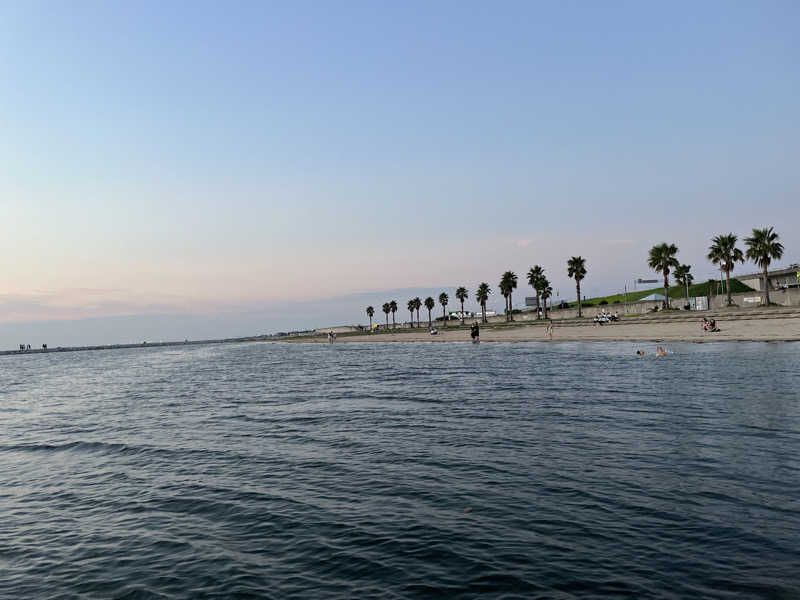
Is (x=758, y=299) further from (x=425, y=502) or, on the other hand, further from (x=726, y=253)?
(x=425, y=502)

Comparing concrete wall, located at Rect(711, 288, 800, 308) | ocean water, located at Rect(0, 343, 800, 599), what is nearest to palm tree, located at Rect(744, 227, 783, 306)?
concrete wall, located at Rect(711, 288, 800, 308)

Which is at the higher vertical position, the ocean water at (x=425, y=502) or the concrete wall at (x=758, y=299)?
the concrete wall at (x=758, y=299)

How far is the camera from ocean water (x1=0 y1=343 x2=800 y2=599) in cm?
804

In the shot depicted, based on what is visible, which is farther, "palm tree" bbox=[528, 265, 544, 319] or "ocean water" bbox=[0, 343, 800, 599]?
"palm tree" bbox=[528, 265, 544, 319]

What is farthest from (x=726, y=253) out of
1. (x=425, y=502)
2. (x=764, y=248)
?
(x=425, y=502)

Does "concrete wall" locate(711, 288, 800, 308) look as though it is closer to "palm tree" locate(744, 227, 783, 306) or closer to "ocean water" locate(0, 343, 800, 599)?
"palm tree" locate(744, 227, 783, 306)

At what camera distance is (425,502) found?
1143 cm

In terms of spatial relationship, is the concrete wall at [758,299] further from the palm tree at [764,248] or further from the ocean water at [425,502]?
the ocean water at [425,502]

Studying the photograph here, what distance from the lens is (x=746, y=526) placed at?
9.12 m

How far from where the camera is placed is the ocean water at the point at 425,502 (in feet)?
26.4

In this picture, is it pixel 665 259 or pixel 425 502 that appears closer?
pixel 425 502

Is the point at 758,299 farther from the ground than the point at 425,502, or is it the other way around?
the point at 758,299

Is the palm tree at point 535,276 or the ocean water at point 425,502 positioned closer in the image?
→ the ocean water at point 425,502

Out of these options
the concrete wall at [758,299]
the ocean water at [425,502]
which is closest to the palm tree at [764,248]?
the concrete wall at [758,299]
